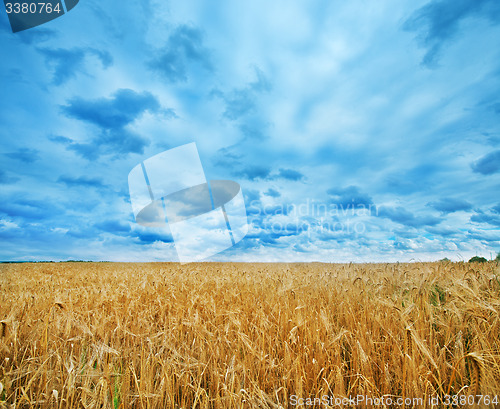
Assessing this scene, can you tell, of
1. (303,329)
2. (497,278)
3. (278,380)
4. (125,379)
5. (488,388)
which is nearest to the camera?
(488,388)

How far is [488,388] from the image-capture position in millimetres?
1829

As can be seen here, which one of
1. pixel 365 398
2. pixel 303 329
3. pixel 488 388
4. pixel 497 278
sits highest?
pixel 497 278

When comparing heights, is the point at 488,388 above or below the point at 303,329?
below

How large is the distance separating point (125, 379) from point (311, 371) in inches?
59.3

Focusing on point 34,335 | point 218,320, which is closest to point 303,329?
point 218,320

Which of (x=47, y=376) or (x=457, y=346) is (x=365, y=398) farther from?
Answer: (x=47, y=376)

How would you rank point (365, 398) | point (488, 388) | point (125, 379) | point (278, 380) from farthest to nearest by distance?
point (278, 380) < point (125, 379) < point (365, 398) < point (488, 388)

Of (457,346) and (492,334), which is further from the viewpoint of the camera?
(492,334)
